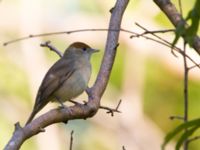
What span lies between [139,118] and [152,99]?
478 mm

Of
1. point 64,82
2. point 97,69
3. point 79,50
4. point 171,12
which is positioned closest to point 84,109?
point 171,12

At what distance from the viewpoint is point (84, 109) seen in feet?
11.1

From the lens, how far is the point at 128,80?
8969mm

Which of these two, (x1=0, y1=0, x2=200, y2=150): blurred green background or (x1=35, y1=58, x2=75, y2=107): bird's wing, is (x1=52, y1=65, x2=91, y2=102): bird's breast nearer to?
(x1=35, y1=58, x2=75, y2=107): bird's wing

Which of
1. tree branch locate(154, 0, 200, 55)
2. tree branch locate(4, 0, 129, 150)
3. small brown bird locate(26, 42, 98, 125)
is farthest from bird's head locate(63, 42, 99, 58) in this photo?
tree branch locate(154, 0, 200, 55)

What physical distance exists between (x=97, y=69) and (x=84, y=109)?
5.17m

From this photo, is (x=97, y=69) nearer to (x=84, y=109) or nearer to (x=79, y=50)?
(x=79, y=50)

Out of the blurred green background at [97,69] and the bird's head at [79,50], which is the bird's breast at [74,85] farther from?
the blurred green background at [97,69]

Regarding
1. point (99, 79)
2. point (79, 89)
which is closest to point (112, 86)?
point (79, 89)

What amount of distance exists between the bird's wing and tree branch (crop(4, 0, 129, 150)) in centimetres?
122

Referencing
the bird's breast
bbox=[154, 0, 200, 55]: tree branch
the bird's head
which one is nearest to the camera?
bbox=[154, 0, 200, 55]: tree branch

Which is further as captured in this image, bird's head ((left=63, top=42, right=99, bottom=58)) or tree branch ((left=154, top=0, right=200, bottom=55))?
bird's head ((left=63, top=42, right=99, bottom=58))

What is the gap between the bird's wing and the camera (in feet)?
16.1

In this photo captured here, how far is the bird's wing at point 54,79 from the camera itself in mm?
4895
